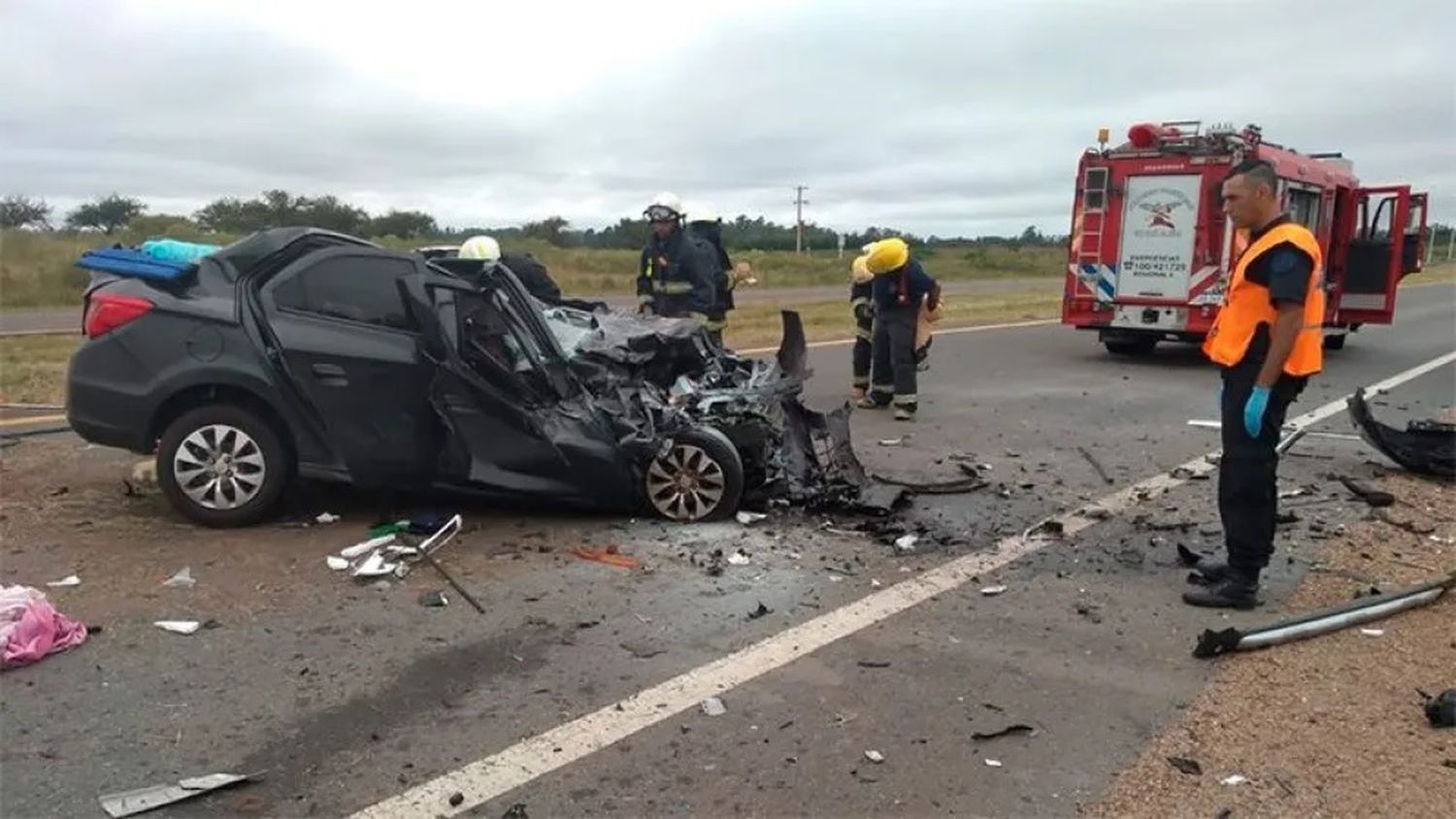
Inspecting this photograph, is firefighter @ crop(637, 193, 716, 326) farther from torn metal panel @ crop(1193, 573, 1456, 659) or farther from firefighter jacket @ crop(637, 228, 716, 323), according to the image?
torn metal panel @ crop(1193, 573, 1456, 659)

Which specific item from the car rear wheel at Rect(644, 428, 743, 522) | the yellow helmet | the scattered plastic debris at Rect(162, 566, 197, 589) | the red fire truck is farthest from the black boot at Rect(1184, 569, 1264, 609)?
the red fire truck

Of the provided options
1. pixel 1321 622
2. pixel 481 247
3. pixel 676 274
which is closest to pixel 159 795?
pixel 1321 622

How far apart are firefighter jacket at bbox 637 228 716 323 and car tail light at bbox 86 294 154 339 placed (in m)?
4.65

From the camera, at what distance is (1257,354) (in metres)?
4.54

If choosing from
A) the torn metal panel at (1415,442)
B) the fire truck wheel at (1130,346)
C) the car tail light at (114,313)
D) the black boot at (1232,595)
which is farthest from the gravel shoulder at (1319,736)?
the fire truck wheel at (1130,346)

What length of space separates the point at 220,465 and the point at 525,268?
2525 mm

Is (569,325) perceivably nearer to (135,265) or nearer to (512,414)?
(512,414)

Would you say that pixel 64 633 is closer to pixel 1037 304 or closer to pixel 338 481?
pixel 338 481

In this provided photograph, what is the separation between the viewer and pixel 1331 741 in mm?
3277

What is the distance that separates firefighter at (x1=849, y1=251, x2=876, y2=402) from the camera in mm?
10227

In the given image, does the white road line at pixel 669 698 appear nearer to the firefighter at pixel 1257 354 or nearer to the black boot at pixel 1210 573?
the black boot at pixel 1210 573

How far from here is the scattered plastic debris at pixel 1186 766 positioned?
3118mm

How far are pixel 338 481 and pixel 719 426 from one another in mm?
1944

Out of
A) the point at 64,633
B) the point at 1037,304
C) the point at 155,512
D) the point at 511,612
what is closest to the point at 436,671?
the point at 511,612
